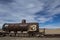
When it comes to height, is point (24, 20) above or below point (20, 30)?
above

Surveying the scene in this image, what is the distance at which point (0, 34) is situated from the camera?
21188 millimetres

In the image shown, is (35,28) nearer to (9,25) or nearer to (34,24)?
(34,24)

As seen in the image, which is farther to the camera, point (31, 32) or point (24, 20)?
point (24, 20)

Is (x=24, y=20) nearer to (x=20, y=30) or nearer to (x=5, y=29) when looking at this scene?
(x=20, y=30)

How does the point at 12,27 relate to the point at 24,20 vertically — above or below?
below

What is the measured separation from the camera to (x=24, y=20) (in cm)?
2309

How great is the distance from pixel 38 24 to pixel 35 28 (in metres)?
1.28

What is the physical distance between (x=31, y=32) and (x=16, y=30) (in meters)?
3.91

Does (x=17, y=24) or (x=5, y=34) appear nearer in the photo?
(x=5, y=34)

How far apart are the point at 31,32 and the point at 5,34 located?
193 inches

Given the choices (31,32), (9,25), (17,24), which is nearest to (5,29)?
(9,25)

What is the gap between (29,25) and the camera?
22.0 m

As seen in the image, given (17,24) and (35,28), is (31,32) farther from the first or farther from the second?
(17,24)

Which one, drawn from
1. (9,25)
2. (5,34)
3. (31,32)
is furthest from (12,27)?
(31,32)
